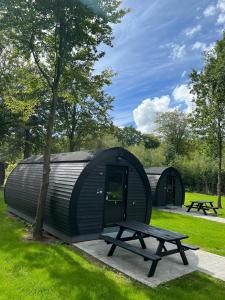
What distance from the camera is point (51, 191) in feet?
34.6

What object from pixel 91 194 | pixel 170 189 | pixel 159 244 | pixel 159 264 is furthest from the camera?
pixel 170 189

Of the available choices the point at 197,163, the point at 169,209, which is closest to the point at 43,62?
the point at 169,209

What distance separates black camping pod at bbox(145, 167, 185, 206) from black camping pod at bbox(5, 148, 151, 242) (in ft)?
Answer: 28.6

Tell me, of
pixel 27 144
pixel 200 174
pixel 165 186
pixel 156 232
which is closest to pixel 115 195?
pixel 156 232

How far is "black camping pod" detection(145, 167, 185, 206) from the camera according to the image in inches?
796

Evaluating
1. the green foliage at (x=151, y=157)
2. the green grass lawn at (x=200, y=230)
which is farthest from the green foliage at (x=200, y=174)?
the green grass lawn at (x=200, y=230)

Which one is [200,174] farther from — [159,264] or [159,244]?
[159,244]

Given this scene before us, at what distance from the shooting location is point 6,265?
7.08m

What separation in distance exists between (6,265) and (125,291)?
10.3 feet

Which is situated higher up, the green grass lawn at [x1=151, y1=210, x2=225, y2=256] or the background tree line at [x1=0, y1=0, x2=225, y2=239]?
the background tree line at [x1=0, y1=0, x2=225, y2=239]

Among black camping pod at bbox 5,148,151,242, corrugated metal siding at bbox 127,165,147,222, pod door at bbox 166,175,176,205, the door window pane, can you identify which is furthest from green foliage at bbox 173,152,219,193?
the door window pane

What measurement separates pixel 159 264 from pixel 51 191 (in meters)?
4.84

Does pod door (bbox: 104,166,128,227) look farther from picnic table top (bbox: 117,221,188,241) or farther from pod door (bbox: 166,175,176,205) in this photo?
pod door (bbox: 166,175,176,205)

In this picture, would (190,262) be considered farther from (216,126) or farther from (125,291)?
(216,126)
